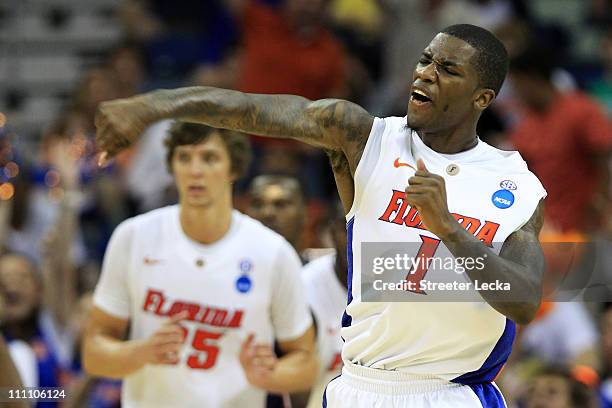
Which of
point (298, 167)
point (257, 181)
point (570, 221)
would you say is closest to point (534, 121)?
point (570, 221)

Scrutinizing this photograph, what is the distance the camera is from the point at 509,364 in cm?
862

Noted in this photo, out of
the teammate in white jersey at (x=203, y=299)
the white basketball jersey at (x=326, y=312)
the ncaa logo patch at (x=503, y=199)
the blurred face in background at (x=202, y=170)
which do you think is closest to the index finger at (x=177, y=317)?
the teammate in white jersey at (x=203, y=299)

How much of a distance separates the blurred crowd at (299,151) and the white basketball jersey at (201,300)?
102 centimetres

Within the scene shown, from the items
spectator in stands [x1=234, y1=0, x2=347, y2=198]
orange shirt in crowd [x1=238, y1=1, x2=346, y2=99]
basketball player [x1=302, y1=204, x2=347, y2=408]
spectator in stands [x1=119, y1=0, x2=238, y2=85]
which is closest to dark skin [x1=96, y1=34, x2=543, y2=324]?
basketball player [x1=302, y1=204, x2=347, y2=408]

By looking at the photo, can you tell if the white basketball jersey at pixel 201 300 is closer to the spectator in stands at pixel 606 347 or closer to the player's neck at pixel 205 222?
the player's neck at pixel 205 222

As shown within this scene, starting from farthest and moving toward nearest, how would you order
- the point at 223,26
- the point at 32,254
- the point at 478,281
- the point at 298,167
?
1. the point at 223,26
2. the point at 298,167
3. the point at 32,254
4. the point at 478,281

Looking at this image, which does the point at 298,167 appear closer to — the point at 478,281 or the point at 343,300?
the point at 343,300

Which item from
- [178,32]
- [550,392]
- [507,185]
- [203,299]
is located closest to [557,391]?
[550,392]

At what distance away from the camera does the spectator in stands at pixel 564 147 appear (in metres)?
9.85

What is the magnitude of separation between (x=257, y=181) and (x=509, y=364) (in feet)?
7.48

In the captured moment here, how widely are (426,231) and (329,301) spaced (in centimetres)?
245

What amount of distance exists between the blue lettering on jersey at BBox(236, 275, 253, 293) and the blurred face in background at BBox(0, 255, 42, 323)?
210 centimetres

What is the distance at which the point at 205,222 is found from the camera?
21.1 ft

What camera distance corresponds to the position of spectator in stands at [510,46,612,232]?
9852mm
